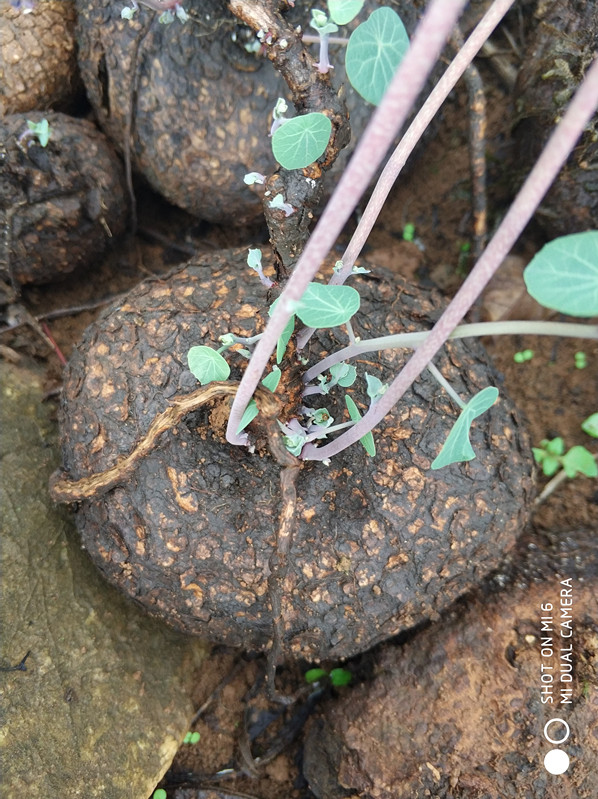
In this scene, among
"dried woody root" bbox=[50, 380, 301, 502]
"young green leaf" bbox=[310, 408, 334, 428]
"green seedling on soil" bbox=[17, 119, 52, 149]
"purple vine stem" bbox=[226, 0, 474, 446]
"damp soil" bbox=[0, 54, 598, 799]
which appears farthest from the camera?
"damp soil" bbox=[0, 54, 598, 799]

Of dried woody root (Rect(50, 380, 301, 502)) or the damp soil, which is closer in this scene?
dried woody root (Rect(50, 380, 301, 502))

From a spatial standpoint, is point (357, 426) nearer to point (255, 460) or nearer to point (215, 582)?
point (255, 460)

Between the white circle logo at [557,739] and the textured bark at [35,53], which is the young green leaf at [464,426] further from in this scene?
the textured bark at [35,53]

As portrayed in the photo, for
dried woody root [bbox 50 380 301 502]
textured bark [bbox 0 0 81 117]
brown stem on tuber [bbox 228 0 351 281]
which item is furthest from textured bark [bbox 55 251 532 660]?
textured bark [bbox 0 0 81 117]

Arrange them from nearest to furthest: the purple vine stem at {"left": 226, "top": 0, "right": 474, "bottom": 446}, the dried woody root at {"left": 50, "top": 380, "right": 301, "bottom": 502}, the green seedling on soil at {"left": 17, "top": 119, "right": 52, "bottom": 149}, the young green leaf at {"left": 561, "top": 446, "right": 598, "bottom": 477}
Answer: the purple vine stem at {"left": 226, "top": 0, "right": 474, "bottom": 446}, the dried woody root at {"left": 50, "top": 380, "right": 301, "bottom": 502}, the green seedling on soil at {"left": 17, "top": 119, "right": 52, "bottom": 149}, the young green leaf at {"left": 561, "top": 446, "right": 598, "bottom": 477}

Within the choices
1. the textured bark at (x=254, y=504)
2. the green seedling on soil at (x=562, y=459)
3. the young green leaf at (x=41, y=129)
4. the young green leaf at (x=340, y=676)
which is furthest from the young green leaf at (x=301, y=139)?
the young green leaf at (x=340, y=676)

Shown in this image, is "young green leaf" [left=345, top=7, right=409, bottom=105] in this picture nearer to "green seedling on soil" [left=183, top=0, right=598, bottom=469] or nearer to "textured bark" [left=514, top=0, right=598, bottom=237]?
"green seedling on soil" [left=183, top=0, right=598, bottom=469]

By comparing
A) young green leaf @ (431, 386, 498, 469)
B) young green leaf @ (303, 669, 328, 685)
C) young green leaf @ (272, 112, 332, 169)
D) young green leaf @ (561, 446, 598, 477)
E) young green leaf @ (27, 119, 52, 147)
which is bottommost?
young green leaf @ (303, 669, 328, 685)

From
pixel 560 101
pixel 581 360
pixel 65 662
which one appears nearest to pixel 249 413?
pixel 65 662

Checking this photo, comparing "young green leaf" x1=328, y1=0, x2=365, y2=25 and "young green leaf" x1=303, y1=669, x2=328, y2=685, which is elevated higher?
"young green leaf" x1=328, y1=0, x2=365, y2=25
